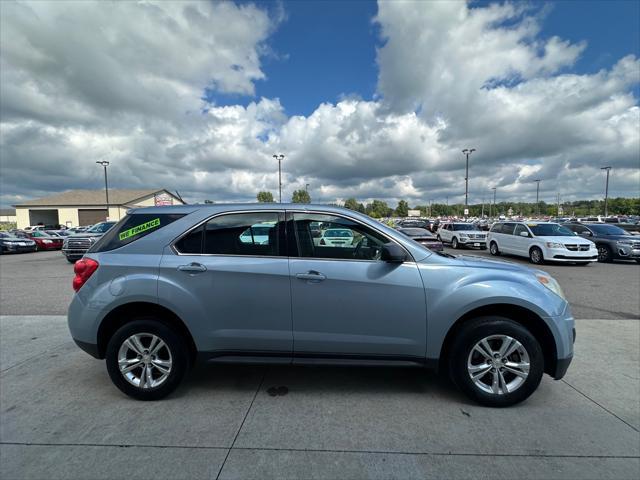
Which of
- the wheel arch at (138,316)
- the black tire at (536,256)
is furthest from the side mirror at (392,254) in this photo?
the black tire at (536,256)

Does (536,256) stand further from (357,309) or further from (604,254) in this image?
(357,309)

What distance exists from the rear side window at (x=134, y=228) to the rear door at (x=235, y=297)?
38 cm

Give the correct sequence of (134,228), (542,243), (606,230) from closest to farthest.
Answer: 1. (134,228)
2. (542,243)
3. (606,230)

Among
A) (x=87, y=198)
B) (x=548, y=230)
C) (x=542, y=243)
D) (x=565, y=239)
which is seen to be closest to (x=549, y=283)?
(x=542, y=243)

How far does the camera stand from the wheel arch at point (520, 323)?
2967 mm

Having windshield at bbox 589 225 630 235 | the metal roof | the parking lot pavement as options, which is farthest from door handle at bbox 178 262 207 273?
the metal roof

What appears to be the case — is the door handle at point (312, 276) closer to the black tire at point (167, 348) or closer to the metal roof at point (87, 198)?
the black tire at point (167, 348)

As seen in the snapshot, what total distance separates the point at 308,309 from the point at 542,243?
12.7 metres

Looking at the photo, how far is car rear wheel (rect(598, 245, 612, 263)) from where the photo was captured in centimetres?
1344

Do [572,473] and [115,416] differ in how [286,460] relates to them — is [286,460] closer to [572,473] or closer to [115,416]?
[115,416]

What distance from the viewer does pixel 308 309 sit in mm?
2939

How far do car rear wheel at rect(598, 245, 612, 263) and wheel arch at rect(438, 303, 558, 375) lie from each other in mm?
14250

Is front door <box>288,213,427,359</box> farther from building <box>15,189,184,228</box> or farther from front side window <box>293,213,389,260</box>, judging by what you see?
building <box>15,189,184,228</box>

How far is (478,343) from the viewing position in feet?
9.50
